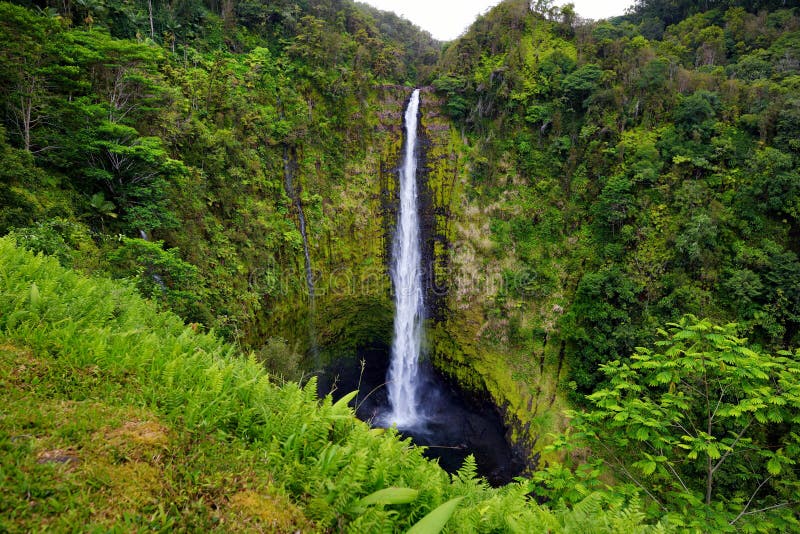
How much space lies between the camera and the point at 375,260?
1961 centimetres

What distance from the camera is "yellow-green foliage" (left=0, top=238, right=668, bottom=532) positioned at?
5.11 ft

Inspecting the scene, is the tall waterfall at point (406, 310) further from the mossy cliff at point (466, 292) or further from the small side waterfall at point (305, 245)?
the small side waterfall at point (305, 245)

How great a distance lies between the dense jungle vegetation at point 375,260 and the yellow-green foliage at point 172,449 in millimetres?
18

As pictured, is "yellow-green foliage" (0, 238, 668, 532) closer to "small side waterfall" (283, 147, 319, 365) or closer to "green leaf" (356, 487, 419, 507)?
"green leaf" (356, 487, 419, 507)

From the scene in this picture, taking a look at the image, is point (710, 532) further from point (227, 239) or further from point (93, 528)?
point (227, 239)

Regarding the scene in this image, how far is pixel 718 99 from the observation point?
49.7 feet

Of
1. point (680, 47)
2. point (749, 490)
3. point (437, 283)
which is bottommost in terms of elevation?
point (749, 490)

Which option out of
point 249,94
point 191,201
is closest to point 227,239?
point 191,201

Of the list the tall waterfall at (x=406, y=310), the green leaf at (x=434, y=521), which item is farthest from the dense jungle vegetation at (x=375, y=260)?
the tall waterfall at (x=406, y=310)

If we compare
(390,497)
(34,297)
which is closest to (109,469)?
(390,497)

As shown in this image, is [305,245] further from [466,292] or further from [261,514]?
[261,514]

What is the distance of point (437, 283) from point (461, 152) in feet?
27.9

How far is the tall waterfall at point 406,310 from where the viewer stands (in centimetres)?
1862

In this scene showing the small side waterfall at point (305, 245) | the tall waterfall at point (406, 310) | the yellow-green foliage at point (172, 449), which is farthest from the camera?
the tall waterfall at point (406, 310)
